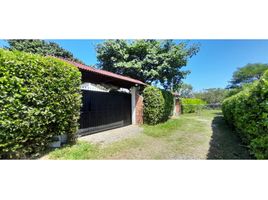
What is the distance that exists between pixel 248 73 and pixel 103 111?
3417 cm

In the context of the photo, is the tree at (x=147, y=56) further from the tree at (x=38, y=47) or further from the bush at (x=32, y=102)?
the bush at (x=32, y=102)

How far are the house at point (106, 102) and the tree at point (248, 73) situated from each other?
27706mm

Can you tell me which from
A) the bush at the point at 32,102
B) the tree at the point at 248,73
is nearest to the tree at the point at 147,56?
the bush at the point at 32,102

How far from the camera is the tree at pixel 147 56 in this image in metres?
15.1

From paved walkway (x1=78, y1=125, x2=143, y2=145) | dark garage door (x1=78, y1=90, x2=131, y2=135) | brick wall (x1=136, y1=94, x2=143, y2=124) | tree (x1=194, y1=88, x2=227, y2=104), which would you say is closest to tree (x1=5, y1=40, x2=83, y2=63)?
dark garage door (x1=78, y1=90, x2=131, y2=135)

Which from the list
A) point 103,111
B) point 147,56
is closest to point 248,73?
point 147,56

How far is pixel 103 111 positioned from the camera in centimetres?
862

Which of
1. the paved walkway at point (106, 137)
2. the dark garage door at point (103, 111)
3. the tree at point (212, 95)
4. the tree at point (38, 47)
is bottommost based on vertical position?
the paved walkway at point (106, 137)

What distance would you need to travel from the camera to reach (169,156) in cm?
479

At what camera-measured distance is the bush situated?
3654 millimetres

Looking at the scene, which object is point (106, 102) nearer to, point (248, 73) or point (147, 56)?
point (147, 56)
